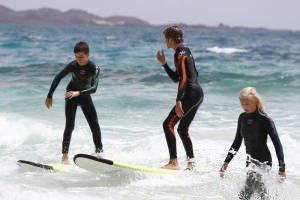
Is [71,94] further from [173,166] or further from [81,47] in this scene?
[173,166]

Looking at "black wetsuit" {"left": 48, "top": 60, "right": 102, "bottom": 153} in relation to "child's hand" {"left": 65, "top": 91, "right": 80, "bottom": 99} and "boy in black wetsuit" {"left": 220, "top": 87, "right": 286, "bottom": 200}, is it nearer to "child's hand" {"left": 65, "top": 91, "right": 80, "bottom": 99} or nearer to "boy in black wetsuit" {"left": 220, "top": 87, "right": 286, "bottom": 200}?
"child's hand" {"left": 65, "top": 91, "right": 80, "bottom": 99}

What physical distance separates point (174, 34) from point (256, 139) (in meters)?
1.86

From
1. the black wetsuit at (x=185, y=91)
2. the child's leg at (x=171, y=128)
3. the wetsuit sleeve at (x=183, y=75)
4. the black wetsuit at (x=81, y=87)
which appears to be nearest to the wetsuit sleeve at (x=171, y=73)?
the black wetsuit at (x=185, y=91)

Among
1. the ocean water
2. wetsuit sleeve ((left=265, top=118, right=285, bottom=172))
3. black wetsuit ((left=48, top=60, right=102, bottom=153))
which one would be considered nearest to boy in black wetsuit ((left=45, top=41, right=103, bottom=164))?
black wetsuit ((left=48, top=60, right=102, bottom=153))

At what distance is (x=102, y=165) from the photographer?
20.4 ft

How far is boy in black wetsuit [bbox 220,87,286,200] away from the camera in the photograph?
4.84 metres

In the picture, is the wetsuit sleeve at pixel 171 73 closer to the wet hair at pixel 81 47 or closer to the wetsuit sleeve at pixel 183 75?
the wetsuit sleeve at pixel 183 75

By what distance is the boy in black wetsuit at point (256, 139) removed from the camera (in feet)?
15.9

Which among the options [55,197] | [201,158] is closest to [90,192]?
[55,197]

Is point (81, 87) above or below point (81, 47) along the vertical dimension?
below

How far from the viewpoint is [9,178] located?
6309mm

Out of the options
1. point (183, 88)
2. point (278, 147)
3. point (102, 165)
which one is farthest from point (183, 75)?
point (278, 147)

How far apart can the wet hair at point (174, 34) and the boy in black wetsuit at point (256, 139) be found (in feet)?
5.25

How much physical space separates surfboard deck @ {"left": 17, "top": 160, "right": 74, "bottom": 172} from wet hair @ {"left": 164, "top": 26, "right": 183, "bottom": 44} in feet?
6.85
